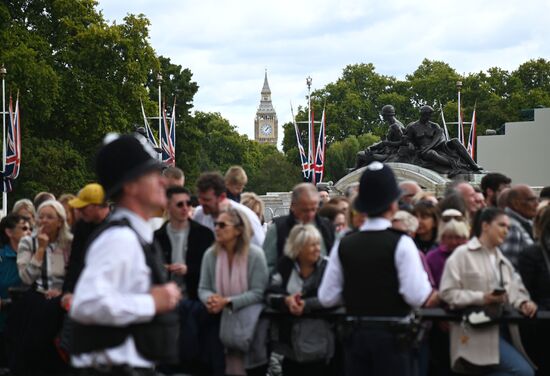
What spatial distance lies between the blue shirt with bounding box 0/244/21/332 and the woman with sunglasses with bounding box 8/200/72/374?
0.87 meters

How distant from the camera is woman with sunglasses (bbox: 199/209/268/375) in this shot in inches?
350

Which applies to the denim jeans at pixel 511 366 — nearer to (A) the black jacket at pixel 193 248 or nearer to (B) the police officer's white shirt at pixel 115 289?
(A) the black jacket at pixel 193 248

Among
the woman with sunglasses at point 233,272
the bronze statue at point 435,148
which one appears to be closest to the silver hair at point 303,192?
the woman with sunglasses at point 233,272

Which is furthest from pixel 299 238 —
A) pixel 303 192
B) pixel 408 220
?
pixel 408 220

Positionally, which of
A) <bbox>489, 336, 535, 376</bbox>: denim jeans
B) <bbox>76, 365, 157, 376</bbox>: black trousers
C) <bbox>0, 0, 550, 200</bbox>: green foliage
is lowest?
<bbox>489, 336, 535, 376</bbox>: denim jeans

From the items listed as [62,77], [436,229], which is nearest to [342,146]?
[62,77]

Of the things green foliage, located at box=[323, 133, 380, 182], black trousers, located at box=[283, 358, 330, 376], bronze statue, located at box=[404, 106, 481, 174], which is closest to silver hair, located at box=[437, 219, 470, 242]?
black trousers, located at box=[283, 358, 330, 376]

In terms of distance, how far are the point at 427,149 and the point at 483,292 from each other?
89.1 ft

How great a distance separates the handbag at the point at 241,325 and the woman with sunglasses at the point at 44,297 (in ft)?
5.32

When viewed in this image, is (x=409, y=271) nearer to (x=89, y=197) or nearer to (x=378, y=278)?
(x=378, y=278)

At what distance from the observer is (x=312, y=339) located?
8.98 m

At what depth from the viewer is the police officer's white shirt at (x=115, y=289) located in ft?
17.0

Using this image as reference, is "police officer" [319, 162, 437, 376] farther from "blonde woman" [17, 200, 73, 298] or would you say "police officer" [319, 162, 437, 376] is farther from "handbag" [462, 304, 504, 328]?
"blonde woman" [17, 200, 73, 298]

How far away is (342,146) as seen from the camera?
292 feet
